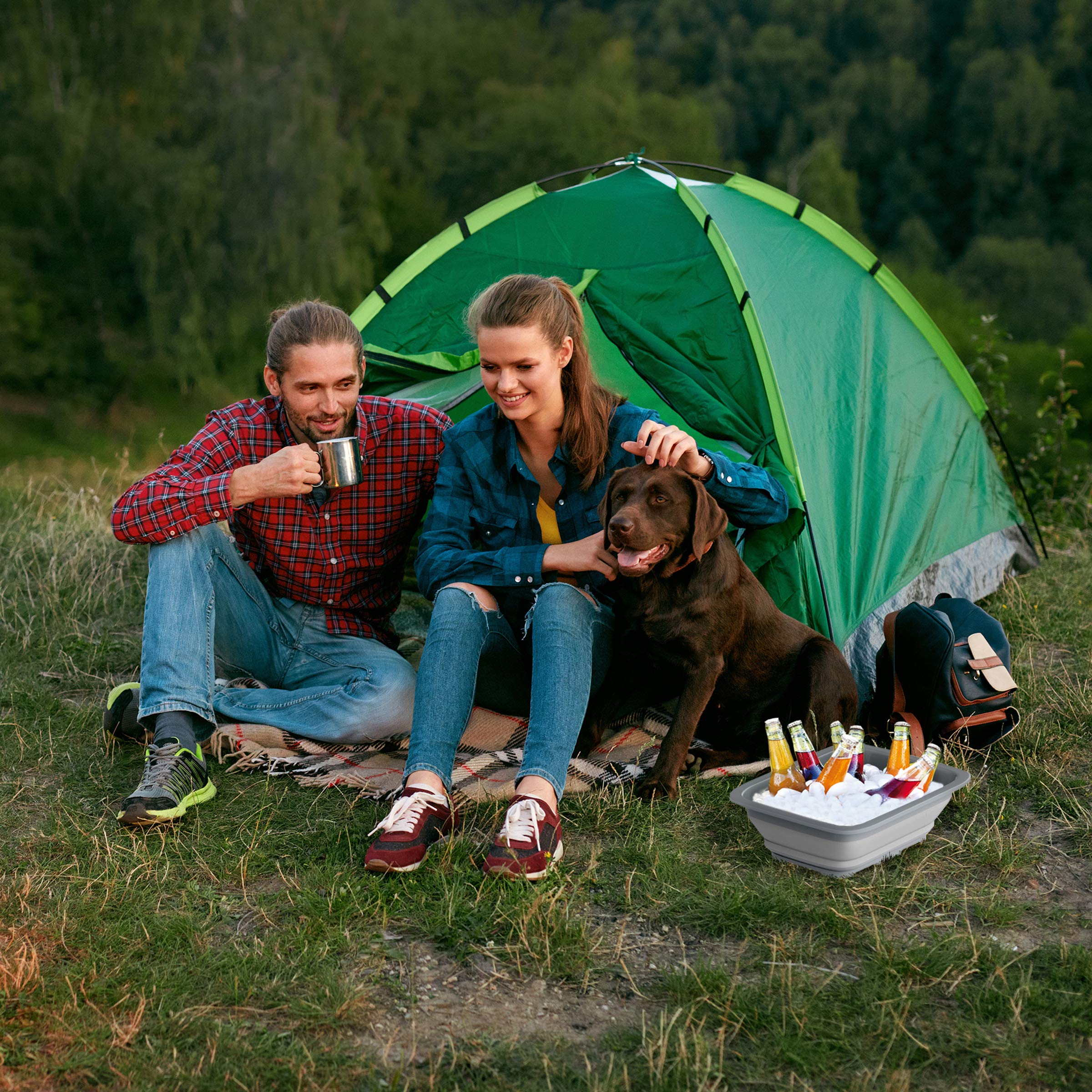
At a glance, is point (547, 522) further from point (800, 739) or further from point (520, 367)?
point (800, 739)

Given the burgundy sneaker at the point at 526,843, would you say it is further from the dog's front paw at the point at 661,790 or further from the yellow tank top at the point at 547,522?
the yellow tank top at the point at 547,522

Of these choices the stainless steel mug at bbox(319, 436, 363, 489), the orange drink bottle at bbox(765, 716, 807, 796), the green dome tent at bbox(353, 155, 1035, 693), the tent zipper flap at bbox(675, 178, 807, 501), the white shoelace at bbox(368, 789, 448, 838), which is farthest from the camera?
the green dome tent at bbox(353, 155, 1035, 693)

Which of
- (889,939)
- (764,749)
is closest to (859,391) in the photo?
(764,749)

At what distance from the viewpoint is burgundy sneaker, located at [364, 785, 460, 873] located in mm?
2635

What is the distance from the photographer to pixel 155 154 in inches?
801

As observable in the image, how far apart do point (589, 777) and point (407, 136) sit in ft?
91.9

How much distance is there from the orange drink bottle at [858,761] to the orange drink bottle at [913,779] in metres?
0.10

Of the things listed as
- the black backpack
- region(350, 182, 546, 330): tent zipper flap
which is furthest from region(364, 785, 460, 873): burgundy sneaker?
region(350, 182, 546, 330): tent zipper flap

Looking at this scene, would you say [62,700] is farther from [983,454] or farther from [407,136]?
[407,136]

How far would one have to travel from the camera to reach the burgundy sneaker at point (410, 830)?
2635 mm

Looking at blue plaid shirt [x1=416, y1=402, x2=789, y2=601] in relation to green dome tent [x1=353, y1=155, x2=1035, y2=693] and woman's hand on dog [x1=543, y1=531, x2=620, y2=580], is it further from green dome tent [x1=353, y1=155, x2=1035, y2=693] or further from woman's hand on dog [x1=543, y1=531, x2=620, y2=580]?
green dome tent [x1=353, y1=155, x2=1035, y2=693]

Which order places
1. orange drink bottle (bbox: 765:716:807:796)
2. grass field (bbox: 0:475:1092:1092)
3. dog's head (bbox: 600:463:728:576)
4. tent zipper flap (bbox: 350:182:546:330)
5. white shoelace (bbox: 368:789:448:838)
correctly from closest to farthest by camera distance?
grass field (bbox: 0:475:1092:1092)
white shoelace (bbox: 368:789:448:838)
orange drink bottle (bbox: 765:716:807:796)
dog's head (bbox: 600:463:728:576)
tent zipper flap (bbox: 350:182:546:330)

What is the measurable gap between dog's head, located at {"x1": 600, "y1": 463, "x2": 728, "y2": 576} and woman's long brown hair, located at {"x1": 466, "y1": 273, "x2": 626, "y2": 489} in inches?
7.1

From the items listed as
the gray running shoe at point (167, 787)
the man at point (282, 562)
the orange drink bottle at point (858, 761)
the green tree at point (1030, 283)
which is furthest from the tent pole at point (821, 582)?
the green tree at point (1030, 283)
